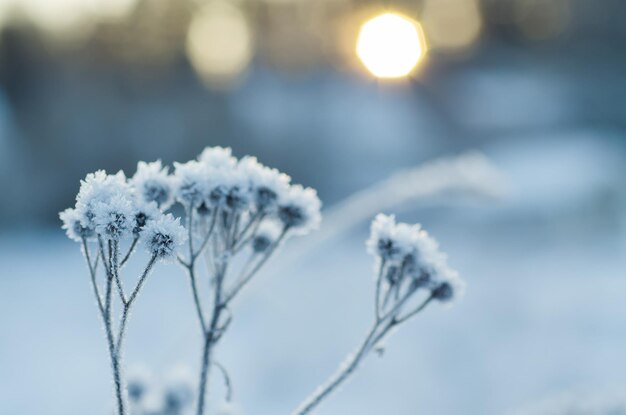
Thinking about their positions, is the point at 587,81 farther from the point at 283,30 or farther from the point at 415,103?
the point at 283,30

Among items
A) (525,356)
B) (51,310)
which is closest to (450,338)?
(525,356)

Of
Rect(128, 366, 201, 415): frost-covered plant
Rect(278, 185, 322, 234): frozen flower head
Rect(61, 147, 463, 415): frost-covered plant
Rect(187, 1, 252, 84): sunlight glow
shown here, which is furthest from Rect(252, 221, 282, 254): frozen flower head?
Rect(187, 1, 252, 84): sunlight glow

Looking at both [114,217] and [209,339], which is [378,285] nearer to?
[209,339]

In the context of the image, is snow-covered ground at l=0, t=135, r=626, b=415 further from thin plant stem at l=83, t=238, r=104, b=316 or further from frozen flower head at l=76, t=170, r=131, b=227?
frozen flower head at l=76, t=170, r=131, b=227

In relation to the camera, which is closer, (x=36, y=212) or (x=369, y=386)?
(x=369, y=386)

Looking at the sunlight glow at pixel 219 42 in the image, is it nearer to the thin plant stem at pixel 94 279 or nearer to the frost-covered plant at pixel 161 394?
the frost-covered plant at pixel 161 394

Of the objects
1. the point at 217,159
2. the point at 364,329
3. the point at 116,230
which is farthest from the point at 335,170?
the point at 116,230

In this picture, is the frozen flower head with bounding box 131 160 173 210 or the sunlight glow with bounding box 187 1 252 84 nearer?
the frozen flower head with bounding box 131 160 173 210
